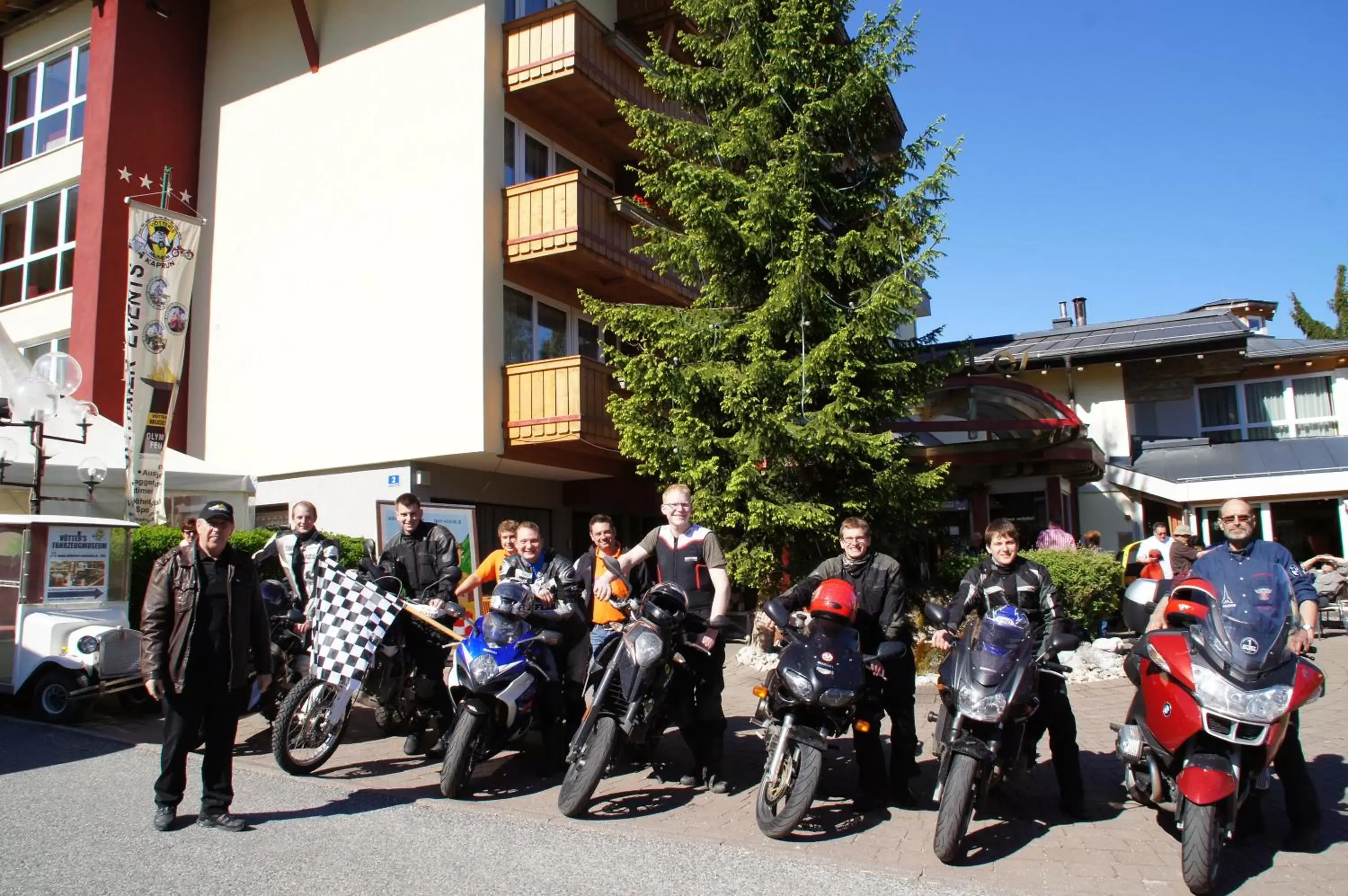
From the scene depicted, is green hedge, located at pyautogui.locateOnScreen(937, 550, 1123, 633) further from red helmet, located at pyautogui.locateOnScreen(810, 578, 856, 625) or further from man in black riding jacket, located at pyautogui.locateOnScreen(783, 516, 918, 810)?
red helmet, located at pyautogui.locateOnScreen(810, 578, 856, 625)

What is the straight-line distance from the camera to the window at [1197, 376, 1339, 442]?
20219 millimetres

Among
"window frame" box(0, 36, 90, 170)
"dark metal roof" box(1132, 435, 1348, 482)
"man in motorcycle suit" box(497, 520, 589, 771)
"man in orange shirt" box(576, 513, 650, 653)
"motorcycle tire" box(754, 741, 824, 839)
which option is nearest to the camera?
"motorcycle tire" box(754, 741, 824, 839)

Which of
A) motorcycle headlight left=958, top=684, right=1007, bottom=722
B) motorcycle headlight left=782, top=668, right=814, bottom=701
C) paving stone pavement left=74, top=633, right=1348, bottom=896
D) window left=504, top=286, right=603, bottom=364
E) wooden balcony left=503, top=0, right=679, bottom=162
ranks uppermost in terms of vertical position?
wooden balcony left=503, top=0, right=679, bottom=162

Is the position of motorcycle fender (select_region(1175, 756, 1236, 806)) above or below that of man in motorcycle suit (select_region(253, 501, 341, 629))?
below

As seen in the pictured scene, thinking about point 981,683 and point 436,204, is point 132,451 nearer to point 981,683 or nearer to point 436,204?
point 436,204

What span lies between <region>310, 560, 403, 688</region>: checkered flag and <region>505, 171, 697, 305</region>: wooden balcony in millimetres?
8911

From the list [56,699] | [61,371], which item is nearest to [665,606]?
[56,699]

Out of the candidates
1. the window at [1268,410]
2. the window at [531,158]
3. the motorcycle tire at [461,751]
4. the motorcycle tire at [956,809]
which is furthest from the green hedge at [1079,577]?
the window at [1268,410]

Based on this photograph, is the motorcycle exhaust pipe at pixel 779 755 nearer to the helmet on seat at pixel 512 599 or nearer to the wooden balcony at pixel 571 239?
the helmet on seat at pixel 512 599

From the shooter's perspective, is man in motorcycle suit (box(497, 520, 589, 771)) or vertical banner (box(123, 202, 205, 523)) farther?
vertical banner (box(123, 202, 205, 523))

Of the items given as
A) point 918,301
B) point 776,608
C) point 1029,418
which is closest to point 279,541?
point 776,608

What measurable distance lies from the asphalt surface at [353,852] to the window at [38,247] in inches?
561

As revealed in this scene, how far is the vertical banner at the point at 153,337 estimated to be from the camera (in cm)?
1126

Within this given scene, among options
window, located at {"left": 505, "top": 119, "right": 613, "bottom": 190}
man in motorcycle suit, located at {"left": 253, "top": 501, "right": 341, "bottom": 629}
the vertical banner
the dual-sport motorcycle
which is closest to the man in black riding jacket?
the dual-sport motorcycle
